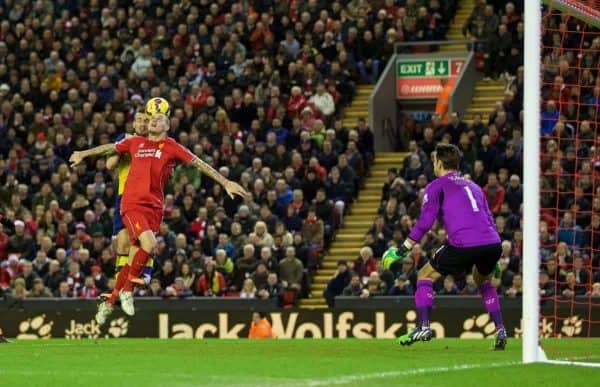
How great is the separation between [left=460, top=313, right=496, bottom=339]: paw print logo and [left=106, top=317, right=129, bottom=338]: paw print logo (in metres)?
5.81

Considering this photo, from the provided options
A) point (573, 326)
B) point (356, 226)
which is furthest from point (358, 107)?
point (573, 326)

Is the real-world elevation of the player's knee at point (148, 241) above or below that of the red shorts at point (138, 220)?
below

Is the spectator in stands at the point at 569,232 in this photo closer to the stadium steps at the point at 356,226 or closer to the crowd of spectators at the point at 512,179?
the crowd of spectators at the point at 512,179

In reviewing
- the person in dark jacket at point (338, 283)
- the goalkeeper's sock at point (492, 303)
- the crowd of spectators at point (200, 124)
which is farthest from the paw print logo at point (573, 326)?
the goalkeeper's sock at point (492, 303)

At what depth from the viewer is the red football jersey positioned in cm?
1566

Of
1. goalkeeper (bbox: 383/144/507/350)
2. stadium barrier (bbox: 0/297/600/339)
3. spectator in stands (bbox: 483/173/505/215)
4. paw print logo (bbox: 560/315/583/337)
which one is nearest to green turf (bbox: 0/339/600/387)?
goalkeeper (bbox: 383/144/507/350)

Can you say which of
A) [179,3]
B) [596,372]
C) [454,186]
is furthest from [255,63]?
[596,372]

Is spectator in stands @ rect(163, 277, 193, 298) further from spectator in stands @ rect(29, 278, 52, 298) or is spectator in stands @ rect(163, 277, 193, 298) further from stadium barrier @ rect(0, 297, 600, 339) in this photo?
spectator in stands @ rect(29, 278, 52, 298)

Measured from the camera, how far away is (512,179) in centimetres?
2550

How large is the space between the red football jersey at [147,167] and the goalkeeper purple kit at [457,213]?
111 inches

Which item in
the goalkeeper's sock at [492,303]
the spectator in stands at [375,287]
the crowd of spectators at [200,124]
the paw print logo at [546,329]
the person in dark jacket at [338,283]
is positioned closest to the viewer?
the goalkeeper's sock at [492,303]

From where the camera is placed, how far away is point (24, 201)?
30328mm

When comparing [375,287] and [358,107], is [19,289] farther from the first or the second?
[358,107]

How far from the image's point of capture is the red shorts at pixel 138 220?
1562 centimetres
